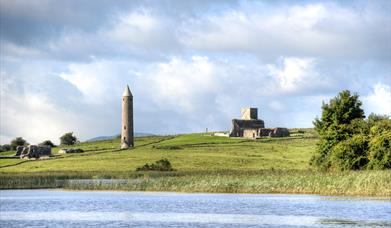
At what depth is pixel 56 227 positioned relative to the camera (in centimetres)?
3903

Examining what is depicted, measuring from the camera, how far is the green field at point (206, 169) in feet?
191

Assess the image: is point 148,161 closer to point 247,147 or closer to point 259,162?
point 259,162

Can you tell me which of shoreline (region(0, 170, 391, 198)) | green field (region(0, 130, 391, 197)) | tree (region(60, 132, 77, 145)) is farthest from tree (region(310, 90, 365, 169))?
tree (region(60, 132, 77, 145))

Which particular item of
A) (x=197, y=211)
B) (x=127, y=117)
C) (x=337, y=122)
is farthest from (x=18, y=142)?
(x=197, y=211)

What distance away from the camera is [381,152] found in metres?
75.4

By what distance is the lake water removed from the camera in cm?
4059

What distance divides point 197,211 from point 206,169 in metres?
60.1

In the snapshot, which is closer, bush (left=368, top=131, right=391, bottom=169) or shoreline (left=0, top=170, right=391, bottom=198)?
shoreline (left=0, top=170, right=391, bottom=198)

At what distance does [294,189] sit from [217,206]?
10433 millimetres

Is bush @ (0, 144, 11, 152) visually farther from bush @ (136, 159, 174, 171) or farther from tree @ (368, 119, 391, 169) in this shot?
tree @ (368, 119, 391, 169)

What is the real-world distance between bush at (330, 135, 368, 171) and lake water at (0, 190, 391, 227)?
2151 cm

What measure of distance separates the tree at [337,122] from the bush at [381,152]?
32.3ft

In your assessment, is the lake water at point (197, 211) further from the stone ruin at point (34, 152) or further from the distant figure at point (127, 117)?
the distant figure at point (127, 117)

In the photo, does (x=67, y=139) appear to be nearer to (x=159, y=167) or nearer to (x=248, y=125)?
(x=248, y=125)
